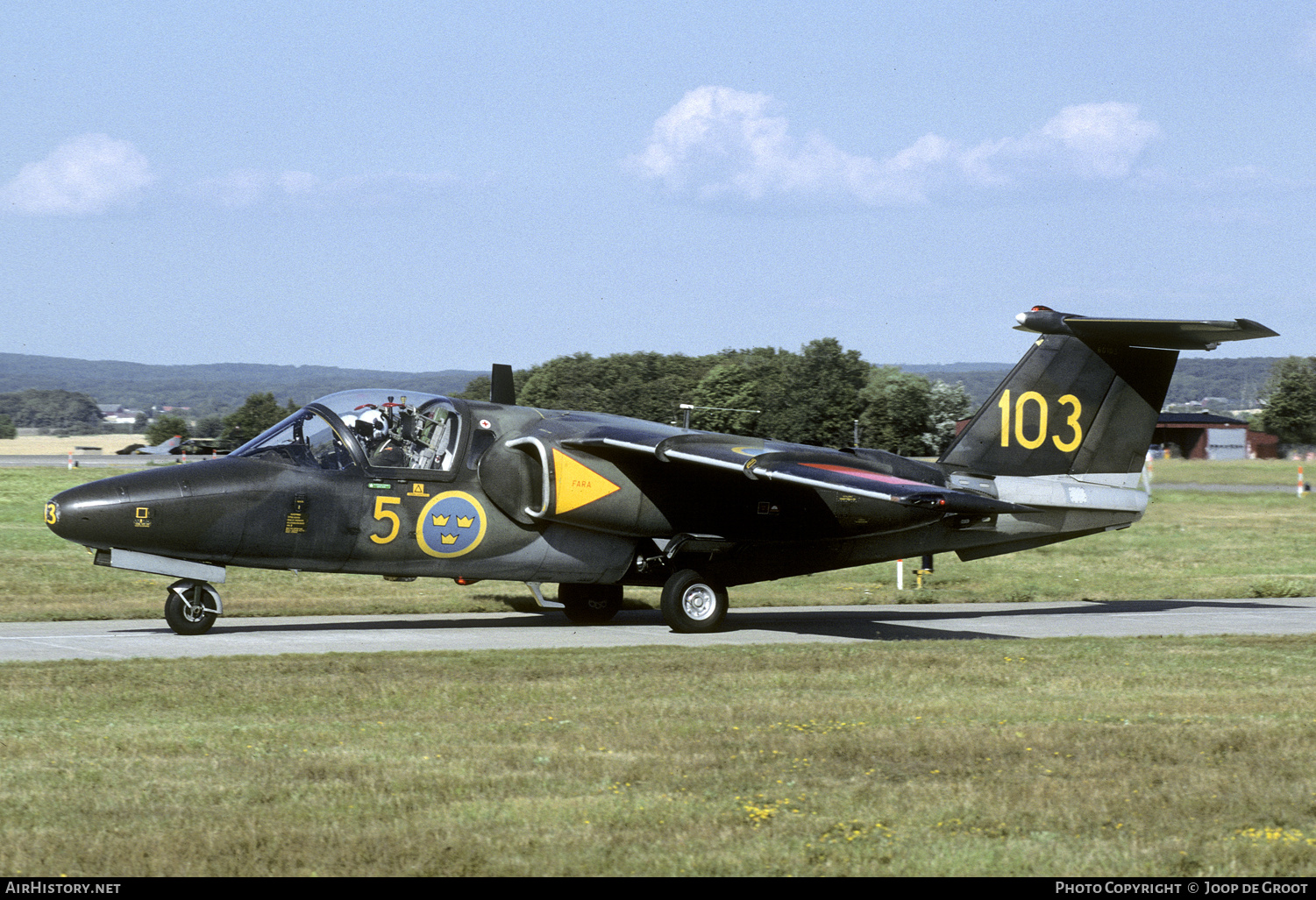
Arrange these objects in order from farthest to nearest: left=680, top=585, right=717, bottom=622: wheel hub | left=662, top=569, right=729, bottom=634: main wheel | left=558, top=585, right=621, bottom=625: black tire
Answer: left=558, top=585, right=621, bottom=625: black tire < left=680, top=585, right=717, bottom=622: wheel hub < left=662, top=569, right=729, bottom=634: main wheel

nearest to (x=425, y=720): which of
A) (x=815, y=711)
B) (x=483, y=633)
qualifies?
(x=815, y=711)

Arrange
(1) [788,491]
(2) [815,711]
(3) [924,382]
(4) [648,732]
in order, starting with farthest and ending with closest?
(3) [924,382]
(1) [788,491]
(2) [815,711]
(4) [648,732]

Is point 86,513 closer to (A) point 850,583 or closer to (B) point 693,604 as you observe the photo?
(B) point 693,604

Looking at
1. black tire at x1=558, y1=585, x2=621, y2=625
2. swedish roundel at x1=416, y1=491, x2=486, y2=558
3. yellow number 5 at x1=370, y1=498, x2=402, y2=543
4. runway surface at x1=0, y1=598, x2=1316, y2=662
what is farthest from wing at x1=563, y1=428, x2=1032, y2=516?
black tire at x1=558, y1=585, x2=621, y2=625

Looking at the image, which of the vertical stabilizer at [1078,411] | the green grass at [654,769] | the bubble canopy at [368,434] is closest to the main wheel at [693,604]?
the bubble canopy at [368,434]

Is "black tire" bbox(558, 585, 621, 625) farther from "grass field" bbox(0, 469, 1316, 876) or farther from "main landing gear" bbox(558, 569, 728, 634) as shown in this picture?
"grass field" bbox(0, 469, 1316, 876)

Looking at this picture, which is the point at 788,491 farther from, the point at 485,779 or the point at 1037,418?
the point at 485,779

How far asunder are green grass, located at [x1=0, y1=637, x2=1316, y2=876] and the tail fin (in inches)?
246

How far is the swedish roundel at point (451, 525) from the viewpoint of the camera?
1652 cm

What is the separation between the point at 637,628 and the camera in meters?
18.1

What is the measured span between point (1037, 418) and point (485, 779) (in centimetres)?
1334

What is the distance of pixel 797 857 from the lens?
6312 mm

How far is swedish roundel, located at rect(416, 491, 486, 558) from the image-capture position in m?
16.5

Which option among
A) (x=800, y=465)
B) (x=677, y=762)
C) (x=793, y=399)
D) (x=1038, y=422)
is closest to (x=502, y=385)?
(x=800, y=465)
